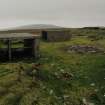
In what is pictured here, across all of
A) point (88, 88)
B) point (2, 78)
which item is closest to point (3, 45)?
point (2, 78)

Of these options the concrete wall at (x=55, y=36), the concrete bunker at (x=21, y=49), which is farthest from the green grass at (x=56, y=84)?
the concrete wall at (x=55, y=36)

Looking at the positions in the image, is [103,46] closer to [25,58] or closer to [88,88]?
[25,58]

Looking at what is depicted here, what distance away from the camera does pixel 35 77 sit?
1673 cm

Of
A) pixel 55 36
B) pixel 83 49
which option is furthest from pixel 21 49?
pixel 55 36

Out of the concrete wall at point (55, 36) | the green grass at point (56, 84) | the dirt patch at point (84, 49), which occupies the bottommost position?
the green grass at point (56, 84)

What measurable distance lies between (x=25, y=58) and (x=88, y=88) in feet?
22.9

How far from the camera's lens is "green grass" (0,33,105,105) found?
46.9 ft

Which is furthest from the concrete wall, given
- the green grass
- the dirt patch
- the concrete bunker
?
the green grass

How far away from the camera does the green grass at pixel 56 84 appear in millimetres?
14305

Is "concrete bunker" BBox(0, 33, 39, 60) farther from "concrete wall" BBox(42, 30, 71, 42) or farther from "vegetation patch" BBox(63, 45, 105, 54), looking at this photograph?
"concrete wall" BBox(42, 30, 71, 42)

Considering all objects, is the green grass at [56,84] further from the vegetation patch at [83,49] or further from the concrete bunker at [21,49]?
the vegetation patch at [83,49]

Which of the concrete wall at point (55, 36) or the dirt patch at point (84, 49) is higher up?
the concrete wall at point (55, 36)

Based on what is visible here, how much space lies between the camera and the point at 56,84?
52.5 ft

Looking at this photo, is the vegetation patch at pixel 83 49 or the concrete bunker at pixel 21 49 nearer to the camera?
the concrete bunker at pixel 21 49
